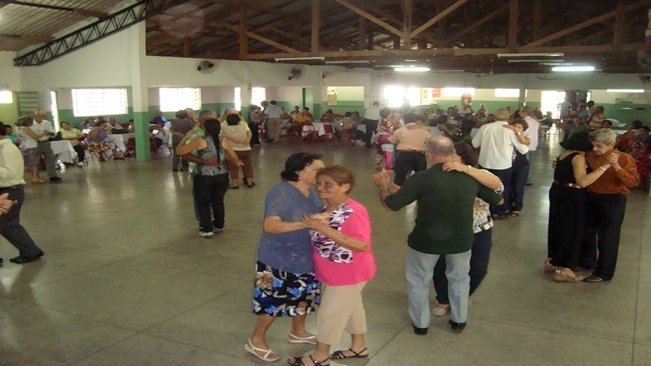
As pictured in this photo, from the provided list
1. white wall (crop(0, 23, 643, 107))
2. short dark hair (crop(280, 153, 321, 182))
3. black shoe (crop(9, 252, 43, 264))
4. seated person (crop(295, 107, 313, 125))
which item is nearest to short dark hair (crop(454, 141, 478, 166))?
short dark hair (crop(280, 153, 321, 182))

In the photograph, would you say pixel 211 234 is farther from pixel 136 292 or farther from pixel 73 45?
pixel 73 45

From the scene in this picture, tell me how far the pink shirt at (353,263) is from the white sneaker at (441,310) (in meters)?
1.16

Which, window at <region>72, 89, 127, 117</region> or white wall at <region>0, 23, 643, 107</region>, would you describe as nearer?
white wall at <region>0, 23, 643, 107</region>

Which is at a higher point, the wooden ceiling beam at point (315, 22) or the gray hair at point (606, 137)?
the wooden ceiling beam at point (315, 22)

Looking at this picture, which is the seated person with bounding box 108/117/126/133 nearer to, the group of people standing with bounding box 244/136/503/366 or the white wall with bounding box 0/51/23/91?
the white wall with bounding box 0/51/23/91

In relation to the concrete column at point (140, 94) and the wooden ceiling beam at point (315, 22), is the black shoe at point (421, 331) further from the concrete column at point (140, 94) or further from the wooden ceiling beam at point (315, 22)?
the concrete column at point (140, 94)

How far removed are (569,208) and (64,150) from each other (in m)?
9.69

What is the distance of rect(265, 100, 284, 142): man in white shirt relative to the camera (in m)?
16.8

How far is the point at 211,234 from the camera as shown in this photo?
235 inches

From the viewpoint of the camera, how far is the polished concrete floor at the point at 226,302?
334 centimetres

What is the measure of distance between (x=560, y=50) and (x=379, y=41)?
385 inches

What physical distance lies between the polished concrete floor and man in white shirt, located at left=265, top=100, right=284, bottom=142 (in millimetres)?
10058

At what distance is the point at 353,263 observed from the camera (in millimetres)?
2824

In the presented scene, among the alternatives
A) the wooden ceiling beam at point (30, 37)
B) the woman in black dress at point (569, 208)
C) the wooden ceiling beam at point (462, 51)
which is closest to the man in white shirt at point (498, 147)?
the woman in black dress at point (569, 208)
